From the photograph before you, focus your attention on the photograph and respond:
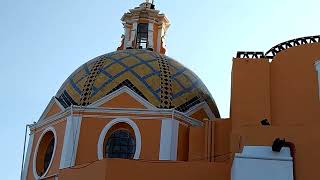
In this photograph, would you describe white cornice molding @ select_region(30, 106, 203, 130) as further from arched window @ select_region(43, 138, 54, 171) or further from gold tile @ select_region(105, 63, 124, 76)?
gold tile @ select_region(105, 63, 124, 76)

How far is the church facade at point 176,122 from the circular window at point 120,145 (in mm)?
27

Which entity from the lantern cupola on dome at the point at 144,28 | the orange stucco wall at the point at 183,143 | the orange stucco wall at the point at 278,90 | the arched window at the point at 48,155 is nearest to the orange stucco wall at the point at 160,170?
the orange stucco wall at the point at 278,90

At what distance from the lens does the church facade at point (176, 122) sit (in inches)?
423

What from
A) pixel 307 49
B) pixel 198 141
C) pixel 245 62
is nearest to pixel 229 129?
pixel 198 141

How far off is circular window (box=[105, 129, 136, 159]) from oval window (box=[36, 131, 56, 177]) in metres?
1.70

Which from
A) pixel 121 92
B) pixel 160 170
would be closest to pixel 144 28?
pixel 121 92

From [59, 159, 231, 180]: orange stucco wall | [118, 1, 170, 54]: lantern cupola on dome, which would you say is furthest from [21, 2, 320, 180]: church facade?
[118, 1, 170, 54]: lantern cupola on dome

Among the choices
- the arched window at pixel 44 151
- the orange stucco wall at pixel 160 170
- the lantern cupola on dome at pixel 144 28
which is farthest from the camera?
the lantern cupola on dome at pixel 144 28

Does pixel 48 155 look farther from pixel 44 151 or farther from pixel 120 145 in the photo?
pixel 120 145

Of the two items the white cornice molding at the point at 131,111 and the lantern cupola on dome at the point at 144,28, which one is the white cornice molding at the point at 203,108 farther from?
the lantern cupola on dome at the point at 144,28

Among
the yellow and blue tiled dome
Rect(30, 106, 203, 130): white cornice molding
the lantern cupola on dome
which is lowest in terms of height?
Rect(30, 106, 203, 130): white cornice molding

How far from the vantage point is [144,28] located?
2128 cm

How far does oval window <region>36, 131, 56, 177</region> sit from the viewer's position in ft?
53.6

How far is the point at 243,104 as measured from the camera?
13289 mm
